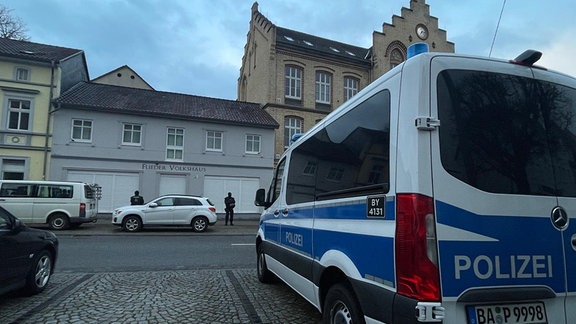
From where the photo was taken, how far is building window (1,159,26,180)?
63.8ft

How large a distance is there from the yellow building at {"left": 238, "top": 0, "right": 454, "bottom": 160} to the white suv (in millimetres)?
9993

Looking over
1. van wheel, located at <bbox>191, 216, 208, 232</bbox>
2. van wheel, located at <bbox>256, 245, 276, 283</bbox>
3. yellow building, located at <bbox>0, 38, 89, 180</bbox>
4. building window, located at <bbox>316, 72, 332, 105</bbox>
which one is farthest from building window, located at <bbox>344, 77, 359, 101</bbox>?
van wheel, located at <bbox>256, 245, 276, 283</bbox>

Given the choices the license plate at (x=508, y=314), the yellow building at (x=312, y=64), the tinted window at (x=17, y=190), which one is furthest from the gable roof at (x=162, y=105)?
the license plate at (x=508, y=314)

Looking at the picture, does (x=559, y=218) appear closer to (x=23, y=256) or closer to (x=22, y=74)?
(x=23, y=256)

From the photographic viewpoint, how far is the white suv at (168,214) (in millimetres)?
15488

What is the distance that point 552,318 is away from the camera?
238 cm

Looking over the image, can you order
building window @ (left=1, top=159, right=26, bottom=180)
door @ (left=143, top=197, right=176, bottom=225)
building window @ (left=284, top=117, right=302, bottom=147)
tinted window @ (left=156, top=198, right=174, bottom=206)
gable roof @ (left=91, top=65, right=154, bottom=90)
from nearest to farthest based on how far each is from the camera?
door @ (left=143, top=197, right=176, bottom=225), tinted window @ (left=156, top=198, right=174, bottom=206), building window @ (left=1, top=159, right=26, bottom=180), building window @ (left=284, top=117, right=302, bottom=147), gable roof @ (left=91, top=65, right=154, bottom=90)

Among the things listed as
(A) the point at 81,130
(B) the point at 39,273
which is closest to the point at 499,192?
(B) the point at 39,273

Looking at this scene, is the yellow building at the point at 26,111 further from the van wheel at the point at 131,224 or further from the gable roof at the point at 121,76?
the gable roof at the point at 121,76

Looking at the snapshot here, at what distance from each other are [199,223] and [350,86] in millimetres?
17603

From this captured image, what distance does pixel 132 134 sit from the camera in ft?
70.8

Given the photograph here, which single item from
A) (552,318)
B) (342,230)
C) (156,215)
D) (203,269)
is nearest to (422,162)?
(342,230)

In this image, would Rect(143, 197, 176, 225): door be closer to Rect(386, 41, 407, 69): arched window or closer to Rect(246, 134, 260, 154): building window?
Rect(246, 134, 260, 154): building window

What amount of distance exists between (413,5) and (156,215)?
87.1 feet
